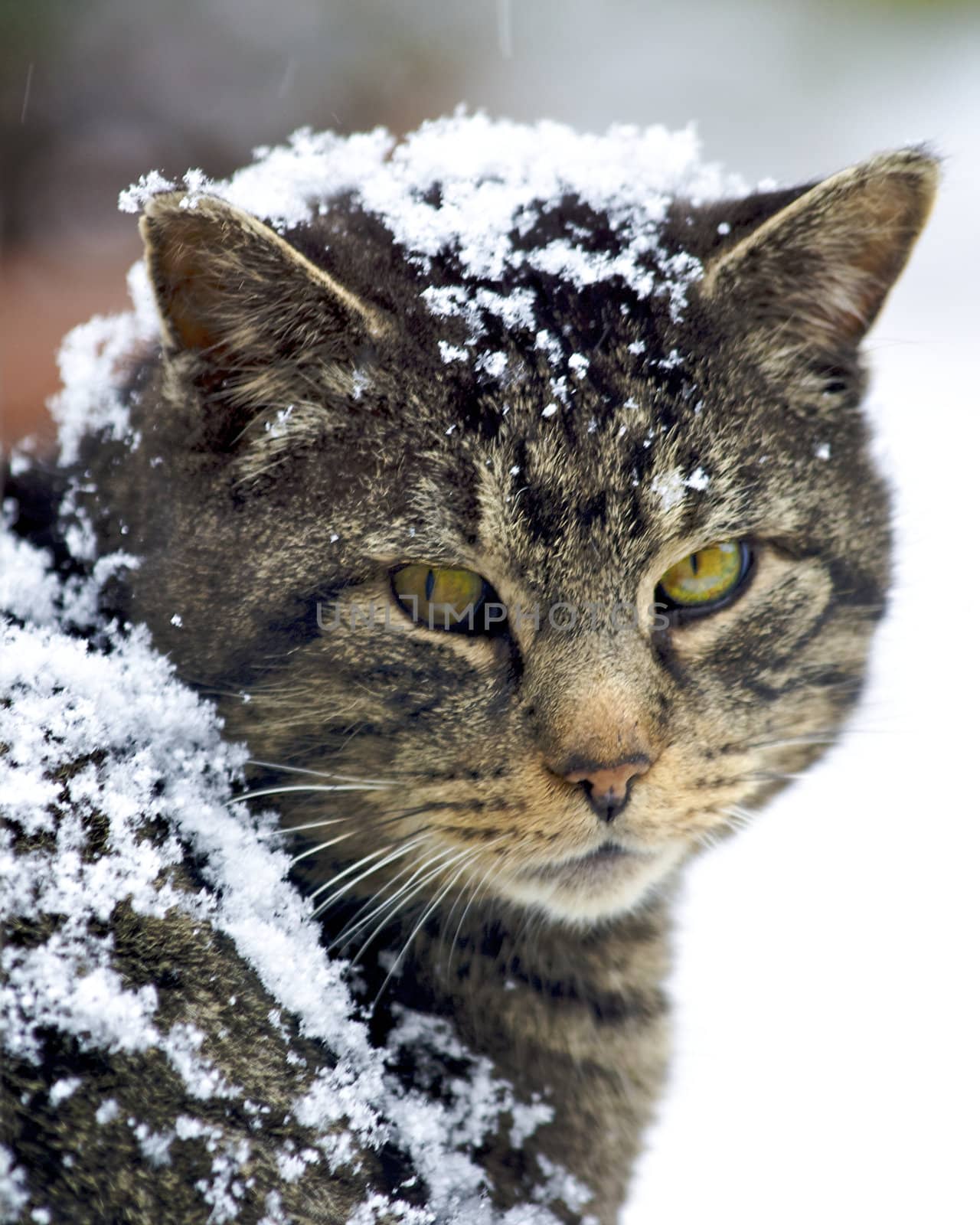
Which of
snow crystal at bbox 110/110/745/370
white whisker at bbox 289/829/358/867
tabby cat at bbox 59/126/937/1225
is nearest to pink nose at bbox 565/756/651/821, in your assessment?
tabby cat at bbox 59/126/937/1225

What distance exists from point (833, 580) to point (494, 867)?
57cm

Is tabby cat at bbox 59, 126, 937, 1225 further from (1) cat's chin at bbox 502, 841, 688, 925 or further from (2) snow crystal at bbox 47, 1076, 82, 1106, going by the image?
(2) snow crystal at bbox 47, 1076, 82, 1106

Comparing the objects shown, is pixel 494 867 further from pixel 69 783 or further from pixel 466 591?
pixel 69 783

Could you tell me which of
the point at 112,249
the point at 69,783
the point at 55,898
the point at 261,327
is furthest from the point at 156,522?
the point at 112,249

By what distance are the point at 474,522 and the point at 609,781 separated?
32 centimetres

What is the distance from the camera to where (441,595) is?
120 centimetres

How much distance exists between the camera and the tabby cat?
1.17m

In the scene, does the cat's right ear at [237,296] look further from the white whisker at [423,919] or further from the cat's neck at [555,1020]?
the cat's neck at [555,1020]

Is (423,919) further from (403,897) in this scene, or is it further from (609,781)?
(609,781)

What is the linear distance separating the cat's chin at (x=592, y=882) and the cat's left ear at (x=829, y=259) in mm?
645

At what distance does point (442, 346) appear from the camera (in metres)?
1.17

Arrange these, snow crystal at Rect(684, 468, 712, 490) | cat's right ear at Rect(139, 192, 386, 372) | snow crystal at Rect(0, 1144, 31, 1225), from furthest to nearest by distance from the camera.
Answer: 1. snow crystal at Rect(684, 468, 712, 490)
2. cat's right ear at Rect(139, 192, 386, 372)
3. snow crystal at Rect(0, 1144, 31, 1225)

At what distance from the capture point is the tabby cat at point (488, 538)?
3.83 ft

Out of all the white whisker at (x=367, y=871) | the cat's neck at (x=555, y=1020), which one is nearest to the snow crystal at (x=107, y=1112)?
the white whisker at (x=367, y=871)
